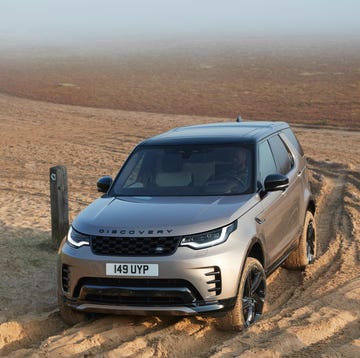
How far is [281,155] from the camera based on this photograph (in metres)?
8.53

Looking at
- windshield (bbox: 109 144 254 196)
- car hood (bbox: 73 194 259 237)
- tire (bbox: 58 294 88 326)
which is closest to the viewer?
car hood (bbox: 73 194 259 237)

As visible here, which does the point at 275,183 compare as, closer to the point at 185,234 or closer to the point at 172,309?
the point at 185,234

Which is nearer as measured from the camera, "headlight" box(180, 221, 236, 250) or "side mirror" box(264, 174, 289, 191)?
"headlight" box(180, 221, 236, 250)

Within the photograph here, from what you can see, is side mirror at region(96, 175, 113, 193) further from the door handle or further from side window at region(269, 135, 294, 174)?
side window at region(269, 135, 294, 174)

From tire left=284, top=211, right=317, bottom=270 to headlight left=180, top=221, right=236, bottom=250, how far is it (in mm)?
2472

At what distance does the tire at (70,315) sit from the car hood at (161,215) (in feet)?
2.23

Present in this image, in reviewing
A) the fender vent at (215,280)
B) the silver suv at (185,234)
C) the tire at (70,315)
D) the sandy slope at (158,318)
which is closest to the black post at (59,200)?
the sandy slope at (158,318)

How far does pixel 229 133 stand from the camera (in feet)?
26.9

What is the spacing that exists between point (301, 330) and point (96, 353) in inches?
64.8

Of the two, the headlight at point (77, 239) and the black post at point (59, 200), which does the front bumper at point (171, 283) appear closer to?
the headlight at point (77, 239)

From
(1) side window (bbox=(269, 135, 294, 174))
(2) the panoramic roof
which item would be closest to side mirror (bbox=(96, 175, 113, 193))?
(2) the panoramic roof

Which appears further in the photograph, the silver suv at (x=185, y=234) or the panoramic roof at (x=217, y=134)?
the panoramic roof at (x=217, y=134)

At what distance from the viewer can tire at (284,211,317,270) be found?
8742 millimetres

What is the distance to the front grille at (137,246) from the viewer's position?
6316mm
